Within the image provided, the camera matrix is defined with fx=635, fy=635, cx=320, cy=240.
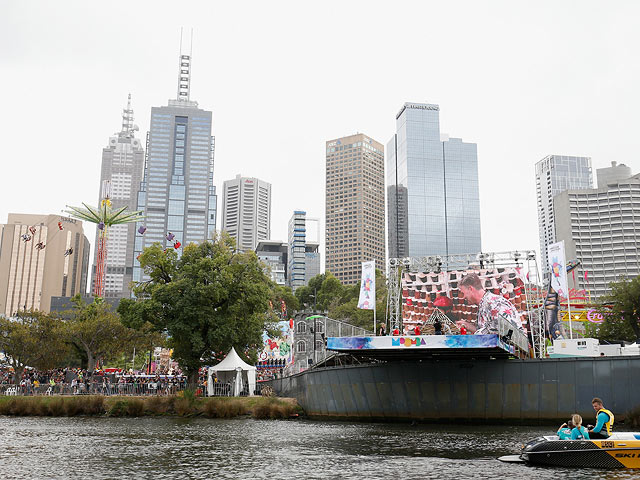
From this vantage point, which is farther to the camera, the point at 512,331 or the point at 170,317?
the point at 170,317

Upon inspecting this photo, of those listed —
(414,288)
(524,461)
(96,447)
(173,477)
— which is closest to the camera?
(173,477)

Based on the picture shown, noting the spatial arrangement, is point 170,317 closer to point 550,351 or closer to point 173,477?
point 550,351

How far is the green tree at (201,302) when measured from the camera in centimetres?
4662

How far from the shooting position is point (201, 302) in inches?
1845

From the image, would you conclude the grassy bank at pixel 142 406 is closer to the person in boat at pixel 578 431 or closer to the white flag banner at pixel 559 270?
the white flag banner at pixel 559 270

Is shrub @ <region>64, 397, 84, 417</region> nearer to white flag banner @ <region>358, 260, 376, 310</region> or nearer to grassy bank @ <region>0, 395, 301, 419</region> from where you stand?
grassy bank @ <region>0, 395, 301, 419</region>

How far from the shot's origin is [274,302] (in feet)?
265

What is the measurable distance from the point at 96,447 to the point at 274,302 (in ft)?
186

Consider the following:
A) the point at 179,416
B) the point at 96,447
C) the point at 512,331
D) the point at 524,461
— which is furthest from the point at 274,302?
the point at 524,461

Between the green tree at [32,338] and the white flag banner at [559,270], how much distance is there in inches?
1575

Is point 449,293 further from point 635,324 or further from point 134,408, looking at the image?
point 635,324

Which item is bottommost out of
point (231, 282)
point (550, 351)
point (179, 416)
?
point (179, 416)

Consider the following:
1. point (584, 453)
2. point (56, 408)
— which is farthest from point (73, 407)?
point (584, 453)

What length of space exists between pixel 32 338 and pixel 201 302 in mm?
18001
